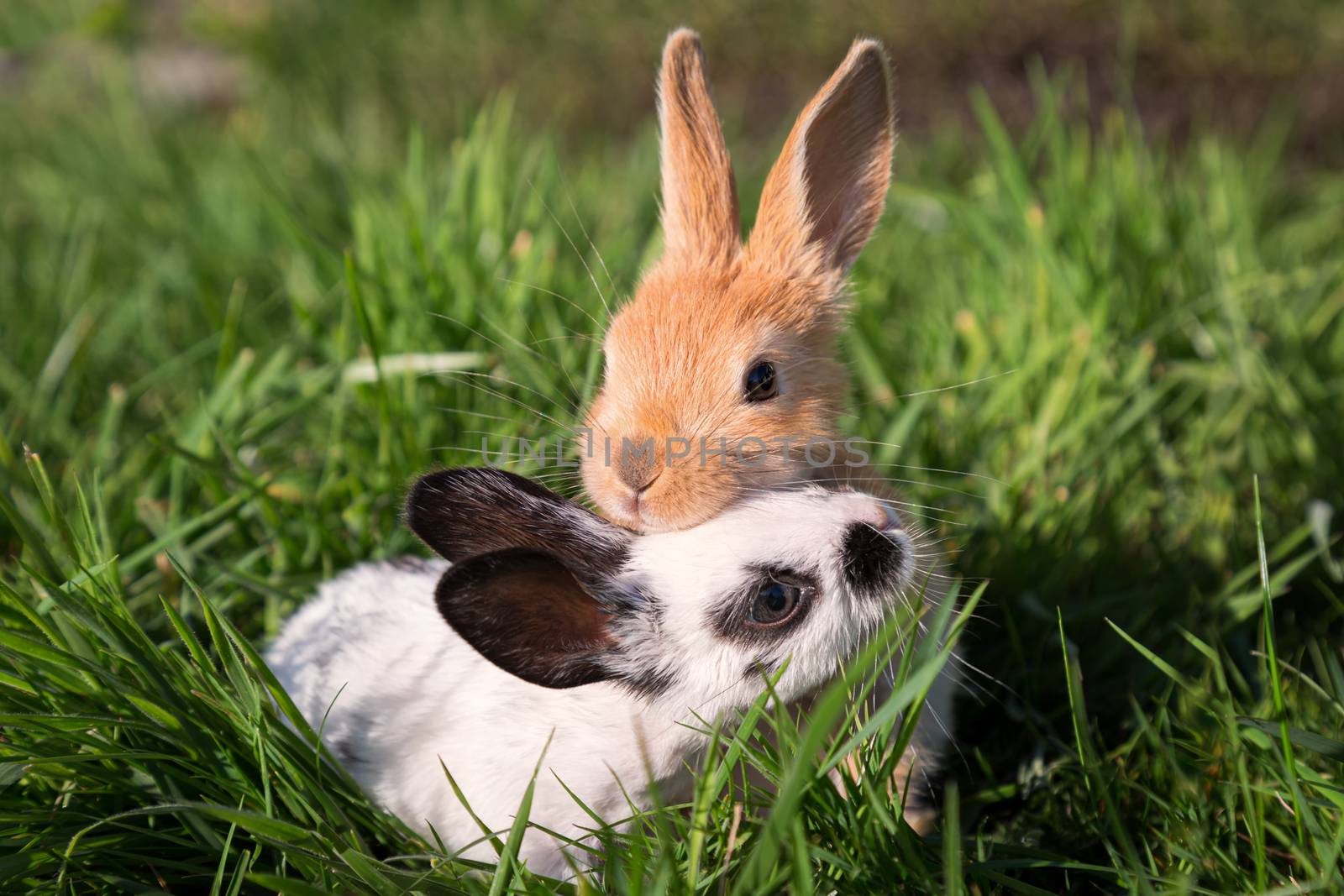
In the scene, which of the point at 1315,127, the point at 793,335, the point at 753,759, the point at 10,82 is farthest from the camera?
the point at 10,82

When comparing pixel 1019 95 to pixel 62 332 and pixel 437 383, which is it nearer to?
pixel 437 383

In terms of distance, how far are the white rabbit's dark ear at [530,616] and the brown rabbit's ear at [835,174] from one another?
0.99 m

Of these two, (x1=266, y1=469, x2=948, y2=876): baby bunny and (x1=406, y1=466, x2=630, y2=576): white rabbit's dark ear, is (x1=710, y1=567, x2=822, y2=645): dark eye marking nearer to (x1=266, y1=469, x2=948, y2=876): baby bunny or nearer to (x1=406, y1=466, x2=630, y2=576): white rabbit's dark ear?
(x1=266, y1=469, x2=948, y2=876): baby bunny

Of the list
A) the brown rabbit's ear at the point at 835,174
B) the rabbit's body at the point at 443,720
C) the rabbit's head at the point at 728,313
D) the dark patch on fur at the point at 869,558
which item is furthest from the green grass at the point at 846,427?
the brown rabbit's ear at the point at 835,174

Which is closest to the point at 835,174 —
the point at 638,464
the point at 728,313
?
the point at 728,313

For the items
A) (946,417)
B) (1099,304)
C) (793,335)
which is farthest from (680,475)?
(1099,304)

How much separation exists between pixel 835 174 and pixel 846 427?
66cm

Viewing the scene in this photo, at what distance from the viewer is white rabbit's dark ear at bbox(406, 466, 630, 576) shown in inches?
76.9

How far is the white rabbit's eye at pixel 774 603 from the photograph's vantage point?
186 cm

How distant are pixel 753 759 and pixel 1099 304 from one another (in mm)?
2263

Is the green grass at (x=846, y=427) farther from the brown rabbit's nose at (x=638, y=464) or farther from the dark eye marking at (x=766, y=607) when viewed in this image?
the brown rabbit's nose at (x=638, y=464)

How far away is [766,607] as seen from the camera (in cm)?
187

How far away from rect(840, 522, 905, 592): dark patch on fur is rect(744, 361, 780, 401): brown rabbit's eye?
0.42 metres

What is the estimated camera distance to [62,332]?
12.8 feet
